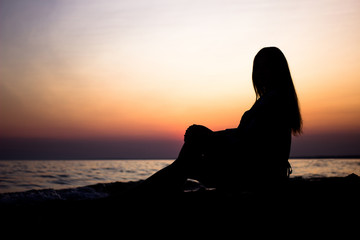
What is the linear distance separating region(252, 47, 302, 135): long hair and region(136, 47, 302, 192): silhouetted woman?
0.10 ft

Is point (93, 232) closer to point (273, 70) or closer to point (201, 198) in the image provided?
point (201, 198)

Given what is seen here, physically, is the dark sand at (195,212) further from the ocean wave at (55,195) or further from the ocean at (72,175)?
the ocean at (72,175)

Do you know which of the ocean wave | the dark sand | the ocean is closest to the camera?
the dark sand

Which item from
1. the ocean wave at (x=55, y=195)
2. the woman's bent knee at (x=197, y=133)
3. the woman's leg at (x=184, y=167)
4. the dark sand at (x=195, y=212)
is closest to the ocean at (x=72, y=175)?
the ocean wave at (x=55, y=195)

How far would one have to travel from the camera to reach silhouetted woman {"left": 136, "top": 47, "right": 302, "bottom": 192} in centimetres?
257

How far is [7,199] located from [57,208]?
→ 5.79m

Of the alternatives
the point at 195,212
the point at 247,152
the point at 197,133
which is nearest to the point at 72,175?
the point at 195,212

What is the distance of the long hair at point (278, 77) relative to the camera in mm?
2814

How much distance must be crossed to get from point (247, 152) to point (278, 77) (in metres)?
0.96

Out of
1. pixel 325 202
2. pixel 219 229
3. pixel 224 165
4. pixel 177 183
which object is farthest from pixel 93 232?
pixel 325 202

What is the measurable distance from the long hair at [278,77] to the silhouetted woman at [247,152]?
0.03 meters

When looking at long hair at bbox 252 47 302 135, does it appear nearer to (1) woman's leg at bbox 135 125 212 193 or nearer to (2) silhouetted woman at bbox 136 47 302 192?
(2) silhouetted woman at bbox 136 47 302 192

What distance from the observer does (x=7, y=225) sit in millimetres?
2361

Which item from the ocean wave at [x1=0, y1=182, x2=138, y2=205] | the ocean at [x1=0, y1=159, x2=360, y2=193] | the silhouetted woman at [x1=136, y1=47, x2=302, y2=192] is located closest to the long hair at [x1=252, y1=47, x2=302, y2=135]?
the silhouetted woman at [x1=136, y1=47, x2=302, y2=192]
